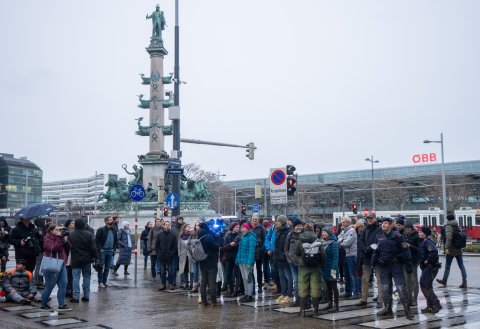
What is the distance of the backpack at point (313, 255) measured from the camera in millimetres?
10727

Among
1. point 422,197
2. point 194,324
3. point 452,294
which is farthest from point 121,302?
point 422,197

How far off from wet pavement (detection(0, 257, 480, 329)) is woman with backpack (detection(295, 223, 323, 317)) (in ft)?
1.22

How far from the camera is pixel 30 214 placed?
42.2ft

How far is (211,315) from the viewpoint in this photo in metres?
10.9

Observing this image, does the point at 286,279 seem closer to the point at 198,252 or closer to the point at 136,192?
the point at 198,252

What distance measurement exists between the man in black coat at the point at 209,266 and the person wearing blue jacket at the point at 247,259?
704mm

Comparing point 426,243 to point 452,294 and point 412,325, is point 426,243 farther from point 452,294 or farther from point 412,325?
point 452,294

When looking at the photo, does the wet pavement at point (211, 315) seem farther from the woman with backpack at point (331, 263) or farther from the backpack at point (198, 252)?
the backpack at point (198, 252)

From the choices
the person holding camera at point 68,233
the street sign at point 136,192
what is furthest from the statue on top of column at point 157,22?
the person holding camera at point 68,233

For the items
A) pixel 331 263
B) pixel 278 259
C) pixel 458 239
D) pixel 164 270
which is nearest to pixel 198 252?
pixel 278 259

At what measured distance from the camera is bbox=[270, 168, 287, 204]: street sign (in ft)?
56.3

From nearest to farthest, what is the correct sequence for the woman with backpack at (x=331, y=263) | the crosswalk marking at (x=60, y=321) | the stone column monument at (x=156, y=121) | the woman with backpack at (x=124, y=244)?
the crosswalk marking at (x=60, y=321)
the woman with backpack at (x=331, y=263)
the woman with backpack at (x=124, y=244)
the stone column monument at (x=156, y=121)

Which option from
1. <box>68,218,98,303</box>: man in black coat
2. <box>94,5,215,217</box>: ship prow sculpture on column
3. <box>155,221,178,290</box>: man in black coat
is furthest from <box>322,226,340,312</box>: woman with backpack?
<box>94,5,215,217</box>: ship prow sculpture on column

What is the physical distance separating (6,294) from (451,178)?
62759mm
